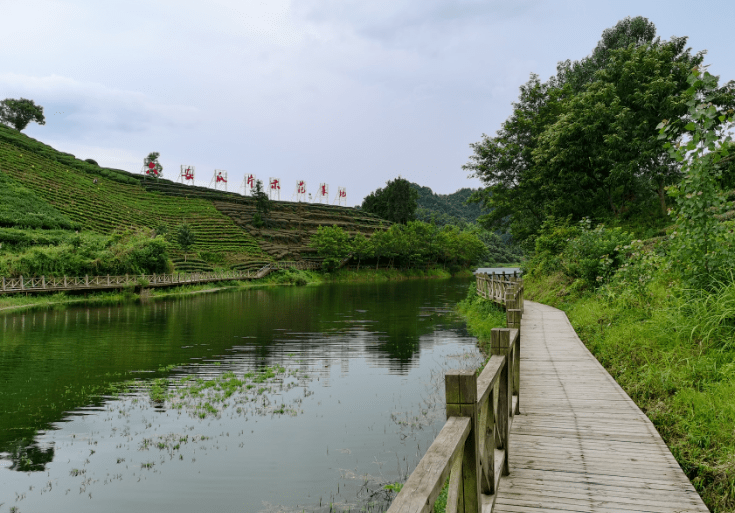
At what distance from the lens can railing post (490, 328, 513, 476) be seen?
4316 millimetres

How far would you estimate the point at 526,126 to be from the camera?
1219 inches

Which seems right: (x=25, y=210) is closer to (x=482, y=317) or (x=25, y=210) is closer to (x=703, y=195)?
(x=482, y=317)

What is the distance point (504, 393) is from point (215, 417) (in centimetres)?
694

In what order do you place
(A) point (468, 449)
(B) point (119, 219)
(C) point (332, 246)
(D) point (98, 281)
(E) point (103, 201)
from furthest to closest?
(E) point (103, 201), (C) point (332, 246), (B) point (119, 219), (D) point (98, 281), (A) point (468, 449)

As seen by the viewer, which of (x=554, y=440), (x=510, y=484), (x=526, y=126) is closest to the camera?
(x=510, y=484)

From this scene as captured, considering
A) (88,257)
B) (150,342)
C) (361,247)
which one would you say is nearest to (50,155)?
(361,247)

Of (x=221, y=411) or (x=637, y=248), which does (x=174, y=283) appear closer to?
(x=221, y=411)

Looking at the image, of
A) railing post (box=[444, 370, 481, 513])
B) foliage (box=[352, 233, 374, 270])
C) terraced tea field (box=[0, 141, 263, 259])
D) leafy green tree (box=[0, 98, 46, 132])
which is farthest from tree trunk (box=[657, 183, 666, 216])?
leafy green tree (box=[0, 98, 46, 132])

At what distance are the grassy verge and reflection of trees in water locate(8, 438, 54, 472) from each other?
28.7ft

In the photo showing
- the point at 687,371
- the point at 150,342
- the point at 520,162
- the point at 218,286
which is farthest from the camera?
the point at 218,286

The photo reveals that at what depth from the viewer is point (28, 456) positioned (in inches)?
297

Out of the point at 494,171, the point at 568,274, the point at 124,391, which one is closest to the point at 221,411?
the point at 124,391

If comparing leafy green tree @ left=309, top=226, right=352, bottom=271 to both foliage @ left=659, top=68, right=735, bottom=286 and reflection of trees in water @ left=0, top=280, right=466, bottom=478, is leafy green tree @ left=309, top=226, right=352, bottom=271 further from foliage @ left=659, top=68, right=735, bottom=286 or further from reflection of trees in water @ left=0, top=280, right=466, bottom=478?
foliage @ left=659, top=68, right=735, bottom=286

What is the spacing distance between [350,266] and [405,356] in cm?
6345
